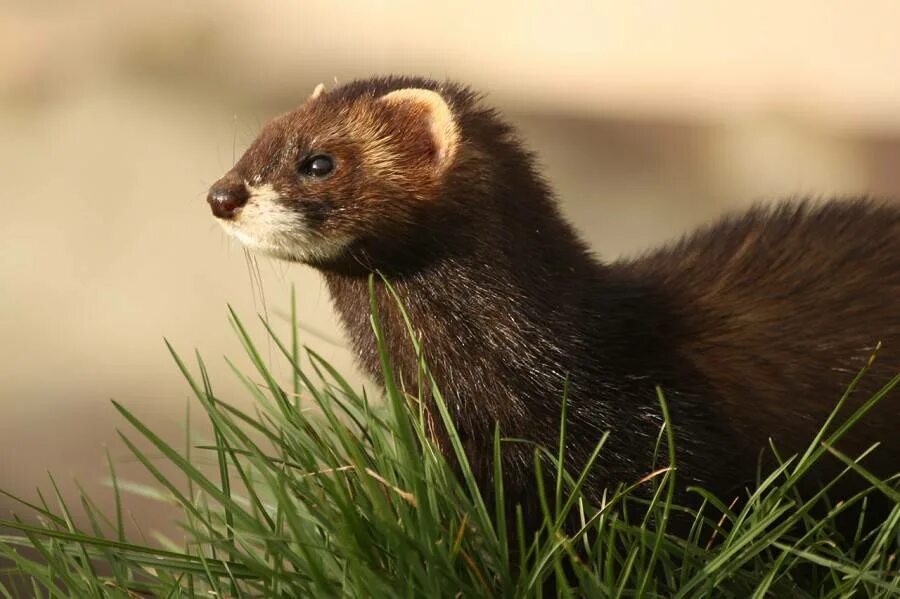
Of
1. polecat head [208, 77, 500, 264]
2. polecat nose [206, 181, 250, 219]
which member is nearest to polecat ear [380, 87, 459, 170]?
polecat head [208, 77, 500, 264]

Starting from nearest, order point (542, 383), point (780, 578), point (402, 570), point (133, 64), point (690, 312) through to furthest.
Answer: point (402, 570)
point (780, 578)
point (542, 383)
point (690, 312)
point (133, 64)

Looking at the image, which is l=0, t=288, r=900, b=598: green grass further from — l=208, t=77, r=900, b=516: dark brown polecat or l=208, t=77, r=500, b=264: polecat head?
l=208, t=77, r=500, b=264: polecat head

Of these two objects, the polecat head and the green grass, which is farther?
the polecat head

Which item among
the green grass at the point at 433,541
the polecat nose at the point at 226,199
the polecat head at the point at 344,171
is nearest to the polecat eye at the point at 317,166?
the polecat head at the point at 344,171

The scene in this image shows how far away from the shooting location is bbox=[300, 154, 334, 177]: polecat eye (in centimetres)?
181

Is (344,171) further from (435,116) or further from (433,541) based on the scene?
(433,541)

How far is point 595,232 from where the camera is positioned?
10.8 feet

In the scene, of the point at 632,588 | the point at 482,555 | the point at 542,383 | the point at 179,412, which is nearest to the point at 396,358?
the point at 542,383

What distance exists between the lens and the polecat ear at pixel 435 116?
1.83 metres

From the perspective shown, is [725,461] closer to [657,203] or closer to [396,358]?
[396,358]

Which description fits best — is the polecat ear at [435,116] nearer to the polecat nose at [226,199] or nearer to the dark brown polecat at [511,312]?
the dark brown polecat at [511,312]

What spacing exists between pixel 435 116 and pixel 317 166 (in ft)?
0.65

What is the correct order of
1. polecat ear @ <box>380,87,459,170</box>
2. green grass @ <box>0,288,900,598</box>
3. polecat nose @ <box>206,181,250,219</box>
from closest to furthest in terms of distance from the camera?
green grass @ <box>0,288,900,598</box> → polecat nose @ <box>206,181,250,219</box> → polecat ear @ <box>380,87,459,170</box>

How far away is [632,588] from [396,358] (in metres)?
0.51
